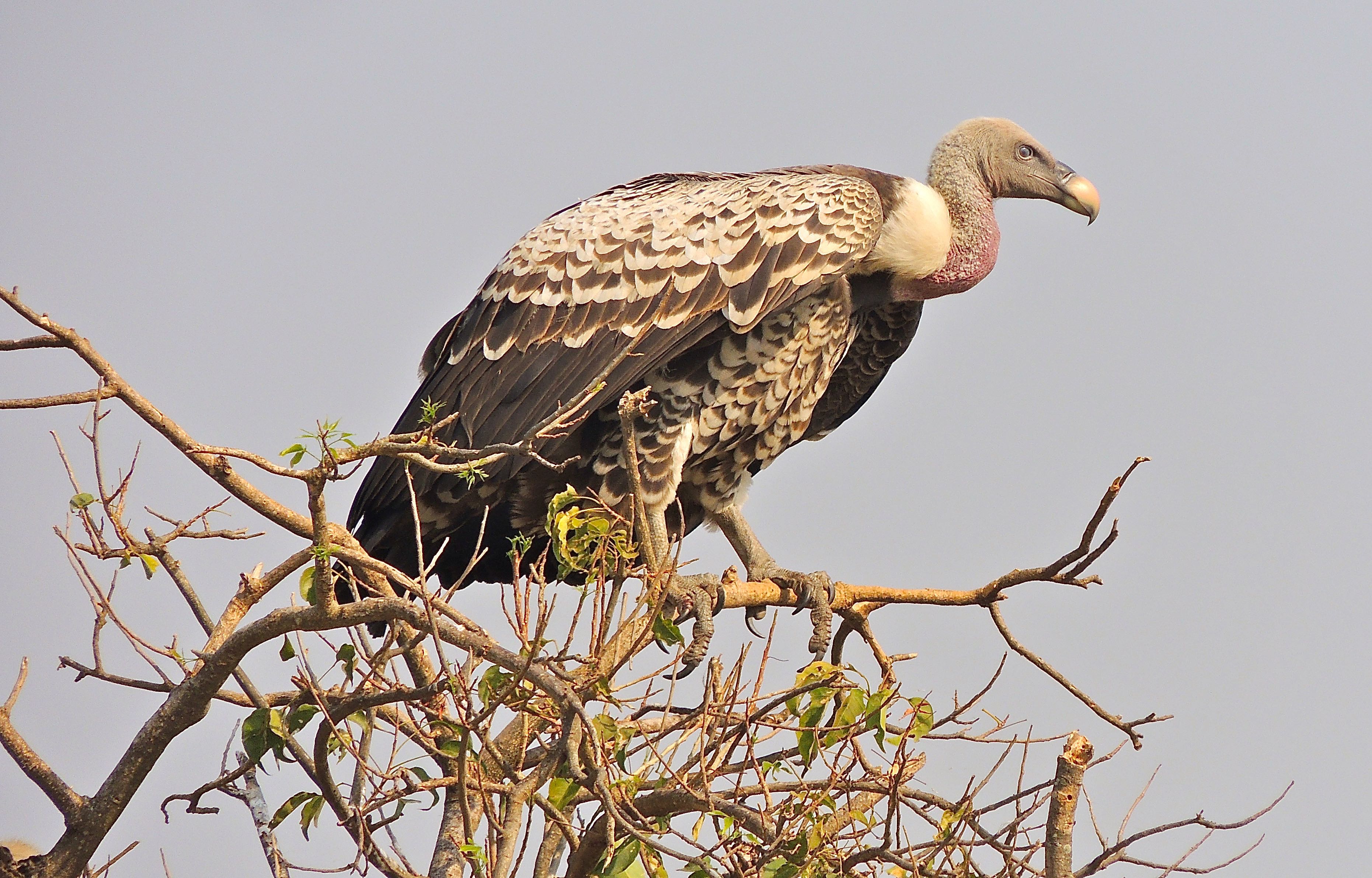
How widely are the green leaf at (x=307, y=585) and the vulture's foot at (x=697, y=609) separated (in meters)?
1.89

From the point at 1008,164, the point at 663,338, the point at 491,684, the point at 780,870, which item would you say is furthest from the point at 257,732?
the point at 1008,164

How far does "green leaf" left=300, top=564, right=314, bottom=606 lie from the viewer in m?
3.89

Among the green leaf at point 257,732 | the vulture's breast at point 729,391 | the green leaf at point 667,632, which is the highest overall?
the vulture's breast at point 729,391

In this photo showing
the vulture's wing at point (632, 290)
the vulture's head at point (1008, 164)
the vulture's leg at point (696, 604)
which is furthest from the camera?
the vulture's head at point (1008, 164)

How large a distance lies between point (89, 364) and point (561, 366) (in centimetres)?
272

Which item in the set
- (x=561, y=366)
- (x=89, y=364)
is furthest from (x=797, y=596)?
(x=89, y=364)

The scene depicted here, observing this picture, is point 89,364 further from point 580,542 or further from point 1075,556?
point 1075,556

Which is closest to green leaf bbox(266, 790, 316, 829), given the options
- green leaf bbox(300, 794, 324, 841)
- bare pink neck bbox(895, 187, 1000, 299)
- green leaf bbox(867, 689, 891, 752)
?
green leaf bbox(300, 794, 324, 841)

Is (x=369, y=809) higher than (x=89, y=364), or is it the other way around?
(x=89, y=364)

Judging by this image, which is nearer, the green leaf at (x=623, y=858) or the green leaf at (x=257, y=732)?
the green leaf at (x=623, y=858)

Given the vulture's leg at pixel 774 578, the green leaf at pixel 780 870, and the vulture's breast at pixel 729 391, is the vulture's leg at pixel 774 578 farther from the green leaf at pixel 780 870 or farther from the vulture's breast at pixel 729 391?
the green leaf at pixel 780 870

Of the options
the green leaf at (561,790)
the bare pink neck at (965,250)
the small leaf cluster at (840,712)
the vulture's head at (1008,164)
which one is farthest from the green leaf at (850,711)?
the vulture's head at (1008,164)

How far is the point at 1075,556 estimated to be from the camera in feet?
15.9

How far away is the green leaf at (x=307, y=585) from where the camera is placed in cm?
389
